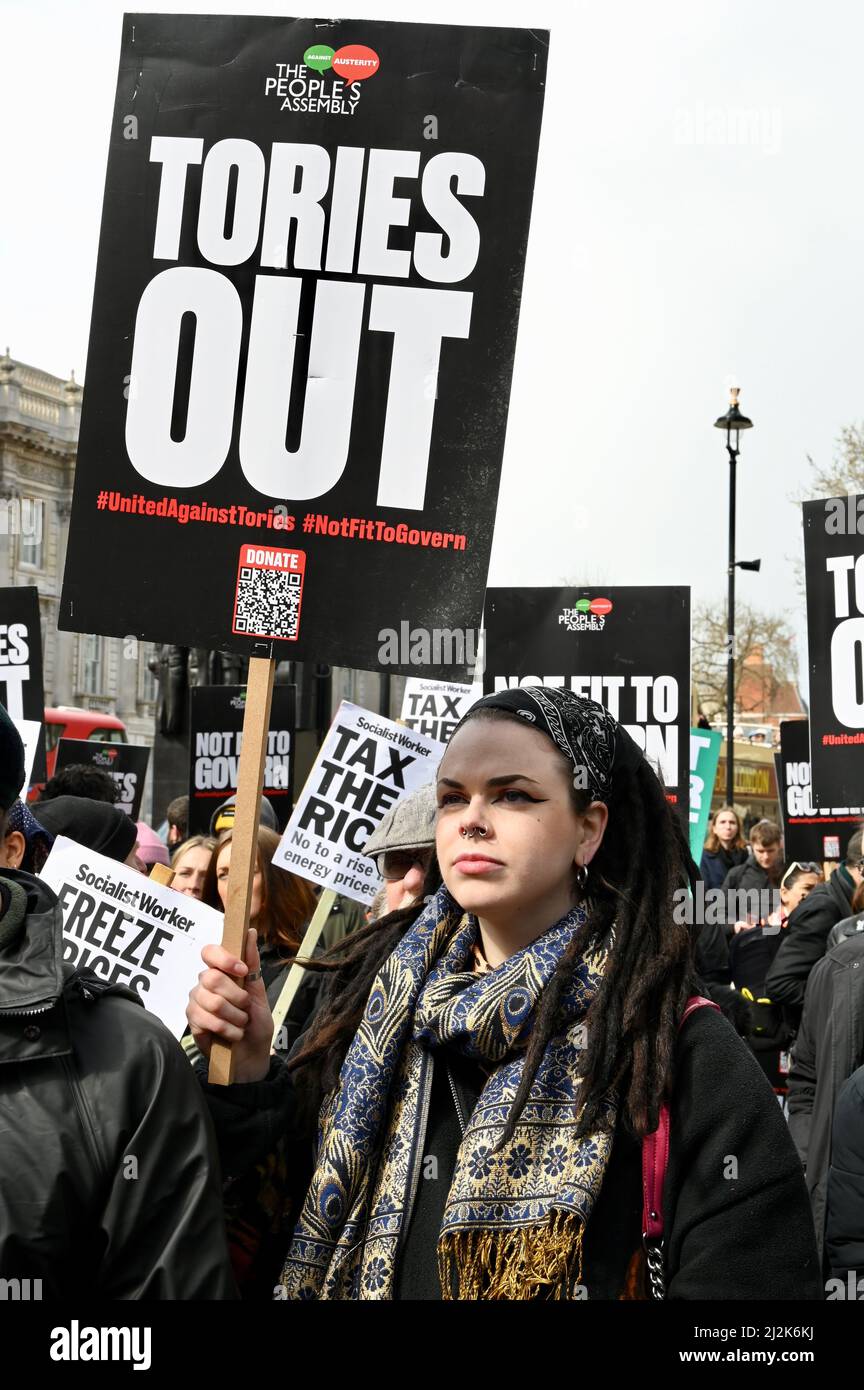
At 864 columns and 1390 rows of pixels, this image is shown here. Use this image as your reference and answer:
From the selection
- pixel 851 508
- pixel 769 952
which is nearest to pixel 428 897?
pixel 851 508

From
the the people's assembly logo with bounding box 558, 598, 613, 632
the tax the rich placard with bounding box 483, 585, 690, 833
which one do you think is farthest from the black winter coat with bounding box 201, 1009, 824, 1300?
the the people's assembly logo with bounding box 558, 598, 613, 632

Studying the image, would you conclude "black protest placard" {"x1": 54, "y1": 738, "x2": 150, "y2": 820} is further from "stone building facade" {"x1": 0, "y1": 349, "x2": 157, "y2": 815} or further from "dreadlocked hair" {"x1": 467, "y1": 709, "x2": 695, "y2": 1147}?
"stone building facade" {"x1": 0, "y1": 349, "x2": 157, "y2": 815}

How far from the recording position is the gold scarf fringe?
8.34 ft

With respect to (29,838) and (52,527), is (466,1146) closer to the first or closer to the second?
(29,838)

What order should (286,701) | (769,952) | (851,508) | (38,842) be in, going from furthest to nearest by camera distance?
(286,701), (769,952), (851,508), (38,842)

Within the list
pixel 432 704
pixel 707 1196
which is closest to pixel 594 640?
pixel 432 704

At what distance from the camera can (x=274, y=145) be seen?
325 cm

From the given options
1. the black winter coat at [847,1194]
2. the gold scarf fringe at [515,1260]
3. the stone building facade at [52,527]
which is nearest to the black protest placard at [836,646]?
the black winter coat at [847,1194]

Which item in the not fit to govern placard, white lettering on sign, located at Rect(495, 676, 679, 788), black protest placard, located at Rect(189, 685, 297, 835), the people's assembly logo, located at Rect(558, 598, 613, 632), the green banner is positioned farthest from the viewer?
black protest placard, located at Rect(189, 685, 297, 835)

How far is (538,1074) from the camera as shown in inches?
105

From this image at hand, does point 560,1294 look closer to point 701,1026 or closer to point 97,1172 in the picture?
point 701,1026

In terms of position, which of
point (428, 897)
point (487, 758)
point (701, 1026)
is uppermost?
point (487, 758)

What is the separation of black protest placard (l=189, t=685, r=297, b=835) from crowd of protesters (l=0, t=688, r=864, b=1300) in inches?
252

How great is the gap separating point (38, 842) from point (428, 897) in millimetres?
1483
